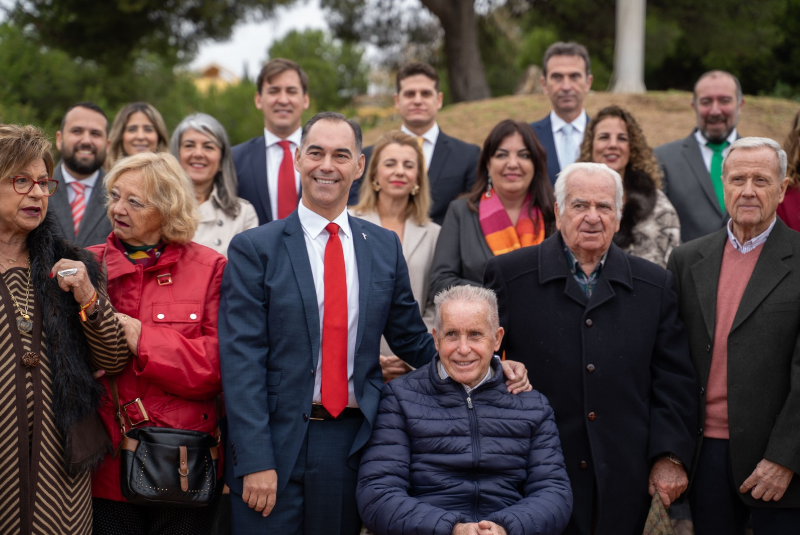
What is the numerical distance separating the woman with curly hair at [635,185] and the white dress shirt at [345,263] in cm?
190

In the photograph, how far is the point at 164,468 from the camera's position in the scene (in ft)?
11.3

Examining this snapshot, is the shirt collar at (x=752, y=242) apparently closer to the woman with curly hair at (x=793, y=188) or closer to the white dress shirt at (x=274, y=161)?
the woman with curly hair at (x=793, y=188)

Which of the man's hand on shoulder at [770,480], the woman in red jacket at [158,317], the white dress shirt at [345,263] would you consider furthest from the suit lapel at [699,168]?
the woman in red jacket at [158,317]

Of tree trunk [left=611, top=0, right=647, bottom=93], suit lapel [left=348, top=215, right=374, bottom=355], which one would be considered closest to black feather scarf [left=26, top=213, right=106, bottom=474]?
suit lapel [left=348, top=215, right=374, bottom=355]

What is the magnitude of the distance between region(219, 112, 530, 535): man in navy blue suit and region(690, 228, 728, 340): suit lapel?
1045 mm

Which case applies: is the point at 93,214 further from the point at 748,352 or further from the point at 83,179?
the point at 748,352

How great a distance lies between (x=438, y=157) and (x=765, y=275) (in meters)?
2.78

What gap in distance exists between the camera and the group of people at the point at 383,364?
11.1 ft

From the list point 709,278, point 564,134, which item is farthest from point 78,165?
point 709,278

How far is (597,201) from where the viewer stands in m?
3.97

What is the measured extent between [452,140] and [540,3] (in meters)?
12.2

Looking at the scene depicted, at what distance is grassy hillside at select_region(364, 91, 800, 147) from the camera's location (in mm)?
13961

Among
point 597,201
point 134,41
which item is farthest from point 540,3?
point 597,201

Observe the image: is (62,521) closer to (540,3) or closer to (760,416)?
(760,416)
